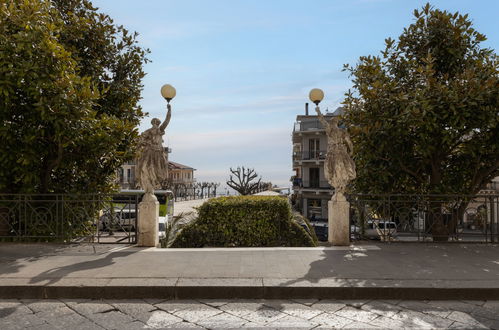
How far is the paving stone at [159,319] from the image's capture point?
389 cm

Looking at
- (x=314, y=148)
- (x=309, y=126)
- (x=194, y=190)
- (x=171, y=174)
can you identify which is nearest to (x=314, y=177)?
(x=314, y=148)

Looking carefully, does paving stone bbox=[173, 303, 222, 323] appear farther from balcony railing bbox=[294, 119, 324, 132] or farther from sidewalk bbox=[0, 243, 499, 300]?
balcony railing bbox=[294, 119, 324, 132]

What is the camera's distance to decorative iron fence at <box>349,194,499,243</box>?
818cm

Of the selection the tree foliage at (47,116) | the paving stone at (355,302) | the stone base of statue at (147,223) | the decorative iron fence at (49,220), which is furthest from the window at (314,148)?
the paving stone at (355,302)

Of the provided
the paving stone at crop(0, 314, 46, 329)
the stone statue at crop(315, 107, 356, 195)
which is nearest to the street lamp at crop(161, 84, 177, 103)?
the stone statue at crop(315, 107, 356, 195)

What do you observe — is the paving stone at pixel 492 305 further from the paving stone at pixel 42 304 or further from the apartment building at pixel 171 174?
the apartment building at pixel 171 174

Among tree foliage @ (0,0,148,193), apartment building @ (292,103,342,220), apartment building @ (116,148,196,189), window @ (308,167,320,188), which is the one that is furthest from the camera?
apartment building @ (116,148,196,189)

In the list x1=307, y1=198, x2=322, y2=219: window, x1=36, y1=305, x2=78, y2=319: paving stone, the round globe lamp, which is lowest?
x1=307, y1=198, x2=322, y2=219: window

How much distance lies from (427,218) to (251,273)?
555cm

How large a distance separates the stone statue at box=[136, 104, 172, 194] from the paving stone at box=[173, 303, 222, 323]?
390 centimetres

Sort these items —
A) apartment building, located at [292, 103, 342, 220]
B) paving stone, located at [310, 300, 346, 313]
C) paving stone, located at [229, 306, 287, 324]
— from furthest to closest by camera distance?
apartment building, located at [292, 103, 342, 220]
paving stone, located at [310, 300, 346, 313]
paving stone, located at [229, 306, 287, 324]

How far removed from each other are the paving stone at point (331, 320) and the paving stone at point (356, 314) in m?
0.10

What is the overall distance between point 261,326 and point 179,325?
2.96ft

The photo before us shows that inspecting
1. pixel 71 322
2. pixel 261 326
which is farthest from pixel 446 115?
pixel 71 322
